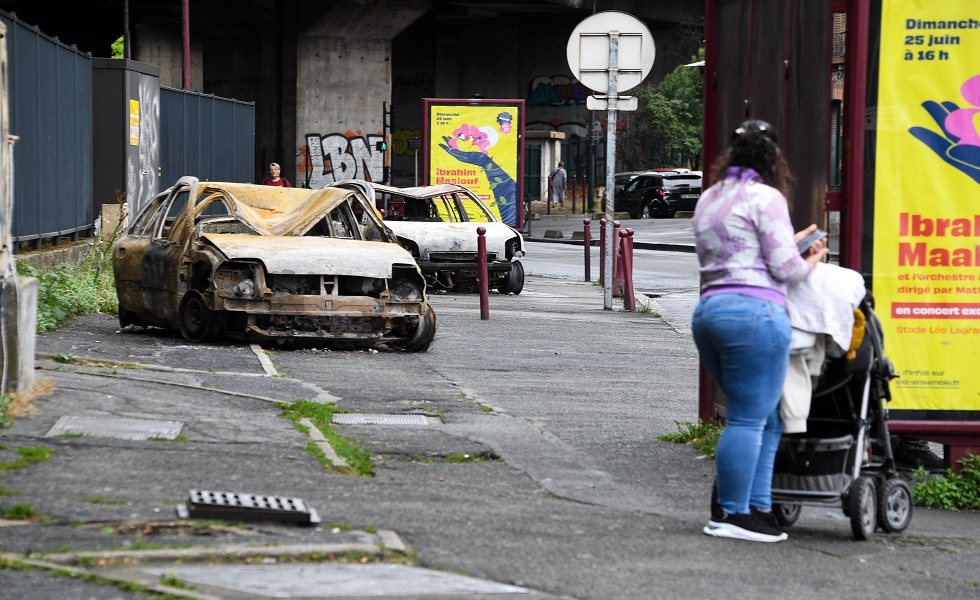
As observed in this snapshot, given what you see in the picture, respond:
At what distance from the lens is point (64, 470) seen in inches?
259

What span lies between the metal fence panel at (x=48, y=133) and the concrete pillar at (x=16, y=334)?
6.76 meters

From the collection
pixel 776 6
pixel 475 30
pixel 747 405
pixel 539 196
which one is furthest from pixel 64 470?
pixel 475 30

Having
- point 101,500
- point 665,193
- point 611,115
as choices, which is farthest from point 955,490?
point 665,193

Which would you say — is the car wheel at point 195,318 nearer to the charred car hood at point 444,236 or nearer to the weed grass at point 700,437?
the weed grass at point 700,437

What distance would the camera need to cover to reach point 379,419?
29.9ft

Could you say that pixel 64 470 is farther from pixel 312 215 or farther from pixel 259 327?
pixel 312 215

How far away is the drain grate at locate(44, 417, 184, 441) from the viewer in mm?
7625

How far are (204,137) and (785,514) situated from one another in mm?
22584

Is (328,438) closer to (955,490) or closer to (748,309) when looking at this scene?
(748,309)

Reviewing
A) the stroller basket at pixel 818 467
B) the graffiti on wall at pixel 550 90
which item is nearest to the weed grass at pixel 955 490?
the stroller basket at pixel 818 467

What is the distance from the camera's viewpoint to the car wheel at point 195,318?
1243 cm

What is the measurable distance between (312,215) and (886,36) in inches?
287

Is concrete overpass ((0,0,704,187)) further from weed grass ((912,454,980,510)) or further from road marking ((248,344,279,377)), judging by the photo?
weed grass ((912,454,980,510))

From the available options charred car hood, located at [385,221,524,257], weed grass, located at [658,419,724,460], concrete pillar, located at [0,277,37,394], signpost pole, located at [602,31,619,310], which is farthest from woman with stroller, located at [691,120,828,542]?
charred car hood, located at [385,221,524,257]
